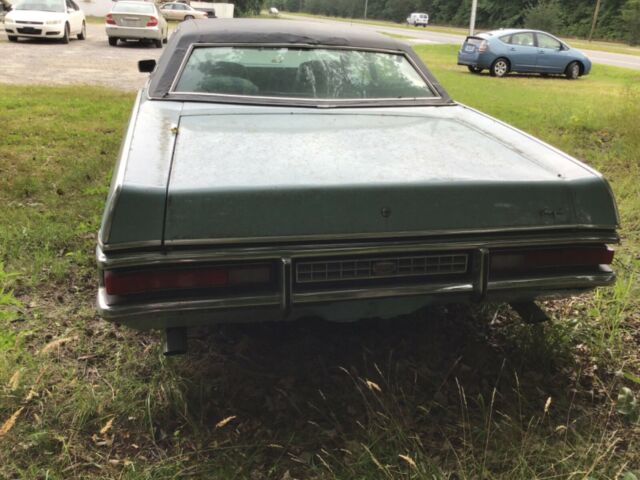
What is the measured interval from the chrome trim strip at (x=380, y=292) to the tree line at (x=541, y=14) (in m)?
47.6

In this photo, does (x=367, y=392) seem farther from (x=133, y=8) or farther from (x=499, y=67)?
(x=133, y=8)

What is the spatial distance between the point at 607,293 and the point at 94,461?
302cm

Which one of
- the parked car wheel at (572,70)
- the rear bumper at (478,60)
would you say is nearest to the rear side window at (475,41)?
the rear bumper at (478,60)

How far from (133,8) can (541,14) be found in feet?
132

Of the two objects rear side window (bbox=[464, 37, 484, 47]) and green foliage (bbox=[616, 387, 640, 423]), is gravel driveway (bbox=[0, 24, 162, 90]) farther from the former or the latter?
green foliage (bbox=[616, 387, 640, 423])

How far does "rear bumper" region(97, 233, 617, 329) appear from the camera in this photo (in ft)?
6.91

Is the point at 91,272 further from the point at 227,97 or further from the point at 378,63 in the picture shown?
the point at 378,63

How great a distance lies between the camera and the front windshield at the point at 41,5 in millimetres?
17328

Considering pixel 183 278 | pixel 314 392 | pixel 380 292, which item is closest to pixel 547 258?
pixel 380 292

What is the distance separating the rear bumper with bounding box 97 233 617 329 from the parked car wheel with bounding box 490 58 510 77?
614 inches

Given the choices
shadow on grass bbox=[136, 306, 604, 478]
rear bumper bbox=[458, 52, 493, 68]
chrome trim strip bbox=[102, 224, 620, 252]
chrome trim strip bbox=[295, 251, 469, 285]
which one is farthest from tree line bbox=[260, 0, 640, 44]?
chrome trim strip bbox=[295, 251, 469, 285]

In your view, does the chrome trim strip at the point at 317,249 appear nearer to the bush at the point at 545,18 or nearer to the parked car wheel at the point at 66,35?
the parked car wheel at the point at 66,35

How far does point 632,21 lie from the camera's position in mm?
42438

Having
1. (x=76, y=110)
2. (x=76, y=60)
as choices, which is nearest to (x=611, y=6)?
(x=76, y=60)
